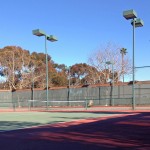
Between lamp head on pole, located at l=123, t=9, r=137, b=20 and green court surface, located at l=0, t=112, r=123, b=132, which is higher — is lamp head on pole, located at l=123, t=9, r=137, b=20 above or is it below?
above

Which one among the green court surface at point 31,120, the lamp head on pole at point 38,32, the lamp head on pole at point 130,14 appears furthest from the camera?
the lamp head on pole at point 38,32

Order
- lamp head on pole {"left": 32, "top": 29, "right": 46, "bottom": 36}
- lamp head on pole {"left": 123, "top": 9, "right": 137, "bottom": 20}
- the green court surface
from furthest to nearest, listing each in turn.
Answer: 1. lamp head on pole {"left": 32, "top": 29, "right": 46, "bottom": 36}
2. lamp head on pole {"left": 123, "top": 9, "right": 137, "bottom": 20}
3. the green court surface

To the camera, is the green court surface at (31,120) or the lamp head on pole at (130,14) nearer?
the green court surface at (31,120)

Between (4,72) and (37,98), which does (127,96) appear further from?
(4,72)

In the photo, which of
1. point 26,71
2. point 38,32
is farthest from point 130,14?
point 26,71

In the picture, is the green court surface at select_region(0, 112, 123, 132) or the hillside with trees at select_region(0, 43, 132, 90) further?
the hillside with trees at select_region(0, 43, 132, 90)

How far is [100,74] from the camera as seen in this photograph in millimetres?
62562

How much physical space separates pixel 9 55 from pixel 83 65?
86.2 feet

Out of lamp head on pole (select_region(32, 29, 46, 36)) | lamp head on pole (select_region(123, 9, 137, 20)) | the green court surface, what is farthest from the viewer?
lamp head on pole (select_region(32, 29, 46, 36))

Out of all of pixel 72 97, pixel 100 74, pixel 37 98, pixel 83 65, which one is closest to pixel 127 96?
pixel 72 97

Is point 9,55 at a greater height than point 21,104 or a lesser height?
greater

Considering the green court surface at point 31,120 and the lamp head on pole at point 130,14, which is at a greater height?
the lamp head on pole at point 130,14

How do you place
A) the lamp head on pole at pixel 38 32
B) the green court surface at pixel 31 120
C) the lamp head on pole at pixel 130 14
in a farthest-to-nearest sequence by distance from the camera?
1. the lamp head on pole at pixel 38 32
2. the lamp head on pole at pixel 130 14
3. the green court surface at pixel 31 120

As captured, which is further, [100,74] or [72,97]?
[100,74]
